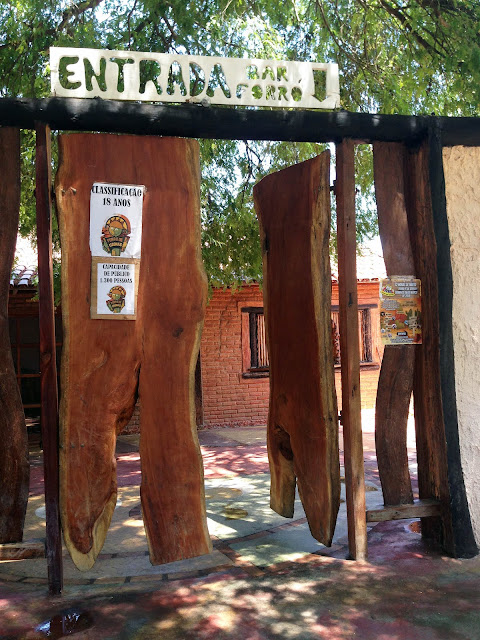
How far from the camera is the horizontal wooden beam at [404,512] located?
4094 millimetres

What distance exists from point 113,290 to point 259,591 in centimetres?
200

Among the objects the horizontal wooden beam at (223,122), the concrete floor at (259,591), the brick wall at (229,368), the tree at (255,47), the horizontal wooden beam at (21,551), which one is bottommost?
the concrete floor at (259,591)

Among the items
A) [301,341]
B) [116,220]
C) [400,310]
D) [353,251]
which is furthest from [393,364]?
[116,220]

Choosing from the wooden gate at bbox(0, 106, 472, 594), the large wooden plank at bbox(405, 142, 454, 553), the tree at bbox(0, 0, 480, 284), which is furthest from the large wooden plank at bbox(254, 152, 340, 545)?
the tree at bbox(0, 0, 480, 284)

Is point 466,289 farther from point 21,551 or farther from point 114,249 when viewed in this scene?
point 21,551

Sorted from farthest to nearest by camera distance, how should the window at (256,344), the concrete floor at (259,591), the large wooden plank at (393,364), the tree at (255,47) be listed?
the window at (256,344), the tree at (255,47), the large wooden plank at (393,364), the concrete floor at (259,591)

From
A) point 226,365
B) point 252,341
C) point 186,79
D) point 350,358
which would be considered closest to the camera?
point 186,79

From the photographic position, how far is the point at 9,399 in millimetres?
3756

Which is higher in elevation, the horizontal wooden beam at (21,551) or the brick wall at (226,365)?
the brick wall at (226,365)

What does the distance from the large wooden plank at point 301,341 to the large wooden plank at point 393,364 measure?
17.6 inches

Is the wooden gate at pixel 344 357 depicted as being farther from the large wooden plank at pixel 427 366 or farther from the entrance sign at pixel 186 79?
the entrance sign at pixel 186 79

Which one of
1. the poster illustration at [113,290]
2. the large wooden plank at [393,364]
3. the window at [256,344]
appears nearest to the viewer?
the poster illustration at [113,290]

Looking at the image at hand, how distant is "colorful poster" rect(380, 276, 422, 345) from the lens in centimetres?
425

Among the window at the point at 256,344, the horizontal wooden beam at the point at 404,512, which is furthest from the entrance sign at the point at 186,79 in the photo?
the window at the point at 256,344
